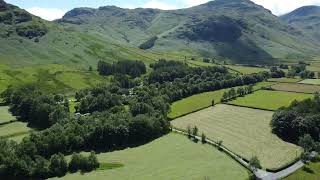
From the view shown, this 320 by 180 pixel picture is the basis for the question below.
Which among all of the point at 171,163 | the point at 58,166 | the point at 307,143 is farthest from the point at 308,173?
the point at 58,166

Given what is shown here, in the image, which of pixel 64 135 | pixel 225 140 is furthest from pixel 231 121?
pixel 64 135

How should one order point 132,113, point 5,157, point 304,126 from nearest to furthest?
point 5,157, point 304,126, point 132,113

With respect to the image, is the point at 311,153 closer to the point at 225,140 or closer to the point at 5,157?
the point at 225,140

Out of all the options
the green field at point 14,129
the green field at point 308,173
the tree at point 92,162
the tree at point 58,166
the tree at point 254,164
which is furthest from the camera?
the green field at point 14,129

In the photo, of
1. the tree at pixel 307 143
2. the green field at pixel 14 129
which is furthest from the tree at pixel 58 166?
the tree at pixel 307 143

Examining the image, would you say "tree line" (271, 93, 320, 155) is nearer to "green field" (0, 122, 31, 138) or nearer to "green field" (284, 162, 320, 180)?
"green field" (284, 162, 320, 180)

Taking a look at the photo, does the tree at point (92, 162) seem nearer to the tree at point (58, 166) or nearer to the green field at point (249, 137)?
the tree at point (58, 166)

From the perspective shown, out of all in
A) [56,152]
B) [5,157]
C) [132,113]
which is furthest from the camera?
[132,113]
